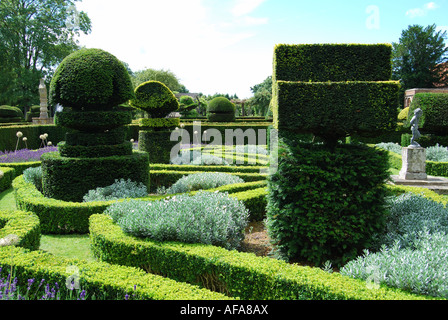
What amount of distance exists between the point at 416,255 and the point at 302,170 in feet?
5.45

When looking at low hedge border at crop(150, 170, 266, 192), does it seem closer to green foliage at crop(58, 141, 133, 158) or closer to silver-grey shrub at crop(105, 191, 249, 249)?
green foliage at crop(58, 141, 133, 158)

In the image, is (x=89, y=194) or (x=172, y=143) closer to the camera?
(x=89, y=194)

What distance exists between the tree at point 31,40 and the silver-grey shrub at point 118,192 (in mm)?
33816

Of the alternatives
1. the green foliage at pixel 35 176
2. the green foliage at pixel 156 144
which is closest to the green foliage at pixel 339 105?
the green foliage at pixel 35 176

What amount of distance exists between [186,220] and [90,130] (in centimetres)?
518

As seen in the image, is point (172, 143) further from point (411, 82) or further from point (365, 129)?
point (411, 82)

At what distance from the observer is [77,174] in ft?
24.8

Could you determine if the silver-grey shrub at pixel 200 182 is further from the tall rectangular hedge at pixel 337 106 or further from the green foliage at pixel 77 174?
the tall rectangular hedge at pixel 337 106

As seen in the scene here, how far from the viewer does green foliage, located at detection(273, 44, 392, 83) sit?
474 cm

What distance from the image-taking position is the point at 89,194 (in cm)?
735

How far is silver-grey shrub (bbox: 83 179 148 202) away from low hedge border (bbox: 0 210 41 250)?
1912 millimetres

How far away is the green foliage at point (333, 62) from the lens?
4738 mm

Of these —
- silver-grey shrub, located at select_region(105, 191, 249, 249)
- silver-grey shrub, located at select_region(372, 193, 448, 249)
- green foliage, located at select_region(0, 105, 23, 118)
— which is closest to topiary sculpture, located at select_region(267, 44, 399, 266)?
silver-grey shrub, located at select_region(372, 193, 448, 249)
